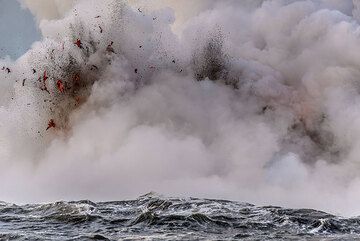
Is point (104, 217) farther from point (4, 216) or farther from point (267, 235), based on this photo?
point (267, 235)

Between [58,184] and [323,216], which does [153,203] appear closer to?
[323,216]

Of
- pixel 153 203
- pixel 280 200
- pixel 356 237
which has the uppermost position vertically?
pixel 280 200

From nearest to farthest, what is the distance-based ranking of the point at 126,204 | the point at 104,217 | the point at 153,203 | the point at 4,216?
the point at 104,217 → the point at 4,216 → the point at 153,203 → the point at 126,204

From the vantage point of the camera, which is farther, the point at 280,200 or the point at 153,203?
the point at 280,200

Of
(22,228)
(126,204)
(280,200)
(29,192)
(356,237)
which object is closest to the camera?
(356,237)

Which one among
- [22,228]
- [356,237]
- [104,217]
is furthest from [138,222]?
[356,237]

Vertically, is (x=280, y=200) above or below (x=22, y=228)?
above

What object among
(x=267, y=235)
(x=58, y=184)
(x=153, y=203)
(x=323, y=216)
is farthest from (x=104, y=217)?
(x=58, y=184)
